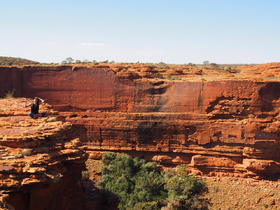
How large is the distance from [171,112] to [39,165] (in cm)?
1266

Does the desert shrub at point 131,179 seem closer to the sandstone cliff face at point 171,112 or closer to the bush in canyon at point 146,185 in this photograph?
the bush in canyon at point 146,185

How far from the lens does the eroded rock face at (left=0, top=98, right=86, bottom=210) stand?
16.5ft

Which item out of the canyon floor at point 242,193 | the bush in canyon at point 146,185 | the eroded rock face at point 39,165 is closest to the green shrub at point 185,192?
the bush in canyon at point 146,185

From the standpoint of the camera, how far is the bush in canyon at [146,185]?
1409 centimetres

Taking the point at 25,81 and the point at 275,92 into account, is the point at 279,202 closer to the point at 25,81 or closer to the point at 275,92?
the point at 275,92

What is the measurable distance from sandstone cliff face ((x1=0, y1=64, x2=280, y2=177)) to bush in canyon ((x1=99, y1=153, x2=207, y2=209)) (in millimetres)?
1117

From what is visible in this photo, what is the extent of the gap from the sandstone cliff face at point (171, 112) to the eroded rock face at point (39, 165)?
10870mm

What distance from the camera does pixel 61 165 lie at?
5.84 meters

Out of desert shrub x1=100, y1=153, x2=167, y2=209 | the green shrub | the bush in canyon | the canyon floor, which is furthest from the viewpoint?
desert shrub x1=100, y1=153, x2=167, y2=209

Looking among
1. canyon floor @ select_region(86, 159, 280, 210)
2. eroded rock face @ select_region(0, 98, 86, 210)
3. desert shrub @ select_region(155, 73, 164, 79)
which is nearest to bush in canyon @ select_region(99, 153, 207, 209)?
canyon floor @ select_region(86, 159, 280, 210)

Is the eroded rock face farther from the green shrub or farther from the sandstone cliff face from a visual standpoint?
the sandstone cliff face

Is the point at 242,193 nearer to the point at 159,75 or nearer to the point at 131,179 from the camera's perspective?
the point at 131,179

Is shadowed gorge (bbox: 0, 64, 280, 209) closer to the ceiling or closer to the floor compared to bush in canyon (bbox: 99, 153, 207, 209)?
closer to the ceiling

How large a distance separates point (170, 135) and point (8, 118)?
36.5 feet
